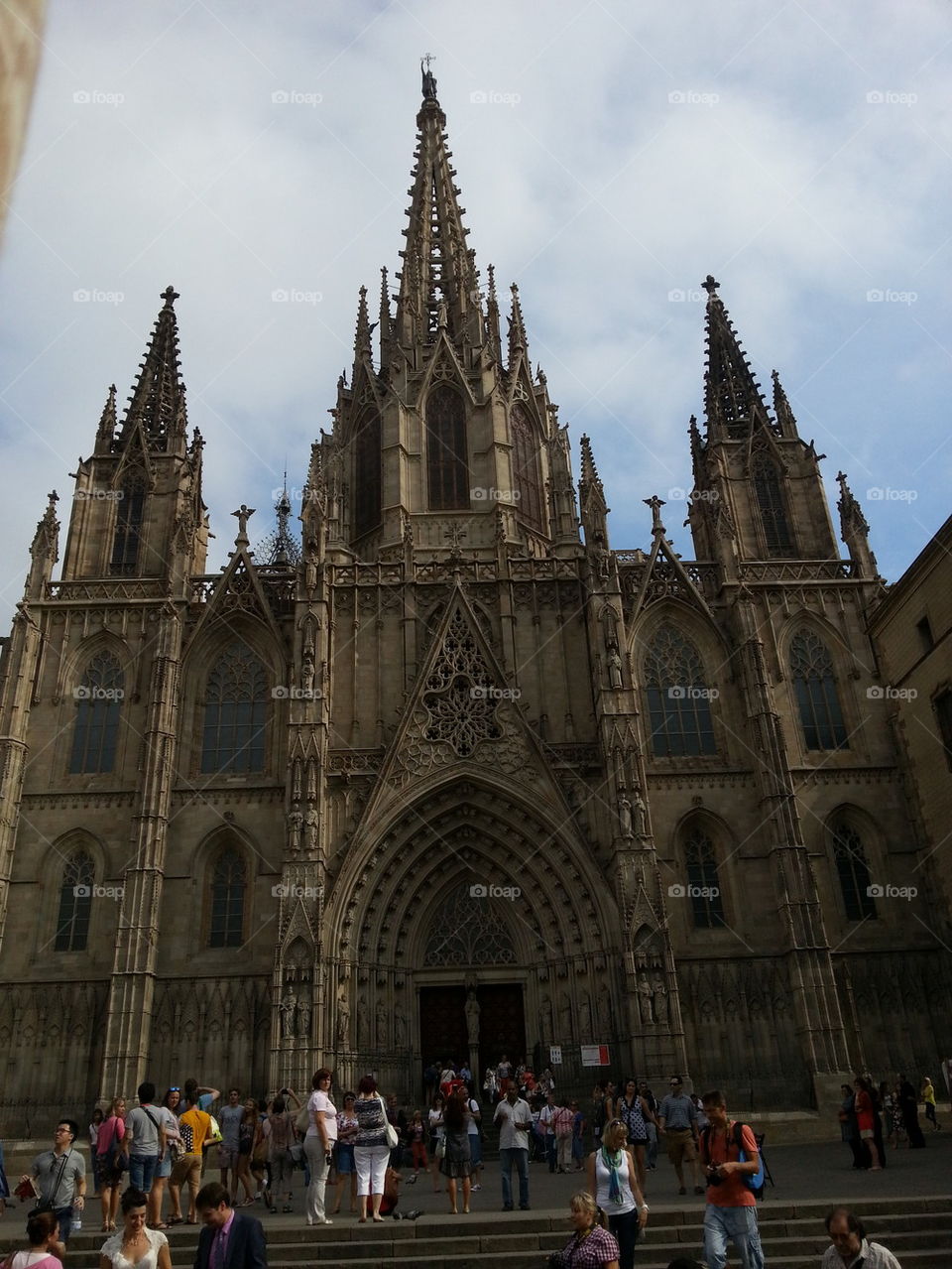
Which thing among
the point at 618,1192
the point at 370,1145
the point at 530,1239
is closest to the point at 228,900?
the point at 370,1145

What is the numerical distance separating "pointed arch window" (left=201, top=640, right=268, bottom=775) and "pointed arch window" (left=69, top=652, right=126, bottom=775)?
106 inches

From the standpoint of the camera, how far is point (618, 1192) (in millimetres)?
8969

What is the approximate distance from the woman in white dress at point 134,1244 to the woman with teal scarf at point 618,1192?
3.86m

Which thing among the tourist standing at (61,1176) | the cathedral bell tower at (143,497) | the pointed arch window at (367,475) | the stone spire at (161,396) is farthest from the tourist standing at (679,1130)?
the stone spire at (161,396)

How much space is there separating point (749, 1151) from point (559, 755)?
20.1 metres

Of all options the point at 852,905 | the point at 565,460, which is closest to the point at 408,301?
the point at 565,460

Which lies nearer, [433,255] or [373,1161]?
[373,1161]

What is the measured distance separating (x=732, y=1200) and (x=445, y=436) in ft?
104

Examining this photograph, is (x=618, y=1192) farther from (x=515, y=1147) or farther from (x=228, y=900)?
(x=228, y=900)

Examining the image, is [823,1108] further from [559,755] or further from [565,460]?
[565,460]

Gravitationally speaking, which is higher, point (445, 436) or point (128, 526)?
point (445, 436)

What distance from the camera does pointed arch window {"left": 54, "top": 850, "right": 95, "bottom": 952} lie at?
27.0 m

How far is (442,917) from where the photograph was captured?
2812cm

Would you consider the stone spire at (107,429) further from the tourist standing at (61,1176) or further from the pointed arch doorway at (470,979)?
the tourist standing at (61,1176)
